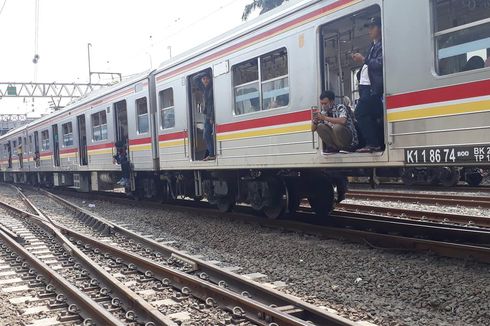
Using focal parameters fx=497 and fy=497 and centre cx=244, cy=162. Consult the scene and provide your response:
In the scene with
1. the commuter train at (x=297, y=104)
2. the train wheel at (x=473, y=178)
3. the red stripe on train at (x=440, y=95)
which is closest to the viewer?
the red stripe on train at (x=440, y=95)

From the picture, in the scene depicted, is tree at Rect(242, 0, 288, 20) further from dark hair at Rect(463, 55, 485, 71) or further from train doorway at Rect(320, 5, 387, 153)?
dark hair at Rect(463, 55, 485, 71)

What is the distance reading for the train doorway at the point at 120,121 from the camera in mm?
13469

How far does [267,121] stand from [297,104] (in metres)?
0.76

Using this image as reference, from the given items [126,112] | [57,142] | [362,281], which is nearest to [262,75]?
[362,281]

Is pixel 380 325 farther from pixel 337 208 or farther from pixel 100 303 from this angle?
pixel 337 208

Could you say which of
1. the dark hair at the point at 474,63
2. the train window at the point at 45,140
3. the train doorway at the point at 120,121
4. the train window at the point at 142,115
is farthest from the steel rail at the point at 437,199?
the train window at the point at 45,140

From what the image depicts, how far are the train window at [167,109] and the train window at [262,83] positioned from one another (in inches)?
99.9

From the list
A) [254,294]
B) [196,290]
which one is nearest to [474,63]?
[254,294]

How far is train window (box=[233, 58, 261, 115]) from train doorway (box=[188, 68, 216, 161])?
1.26 meters

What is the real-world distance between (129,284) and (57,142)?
15.2 m

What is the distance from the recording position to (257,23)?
7.71 metres

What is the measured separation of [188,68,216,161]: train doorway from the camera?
9.81 meters

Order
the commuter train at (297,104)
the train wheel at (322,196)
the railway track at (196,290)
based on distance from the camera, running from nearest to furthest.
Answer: the railway track at (196,290) → the commuter train at (297,104) → the train wheel at (322,196)

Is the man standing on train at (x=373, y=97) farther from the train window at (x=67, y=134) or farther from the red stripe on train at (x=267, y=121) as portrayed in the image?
the train window at (x=67, y=134)
